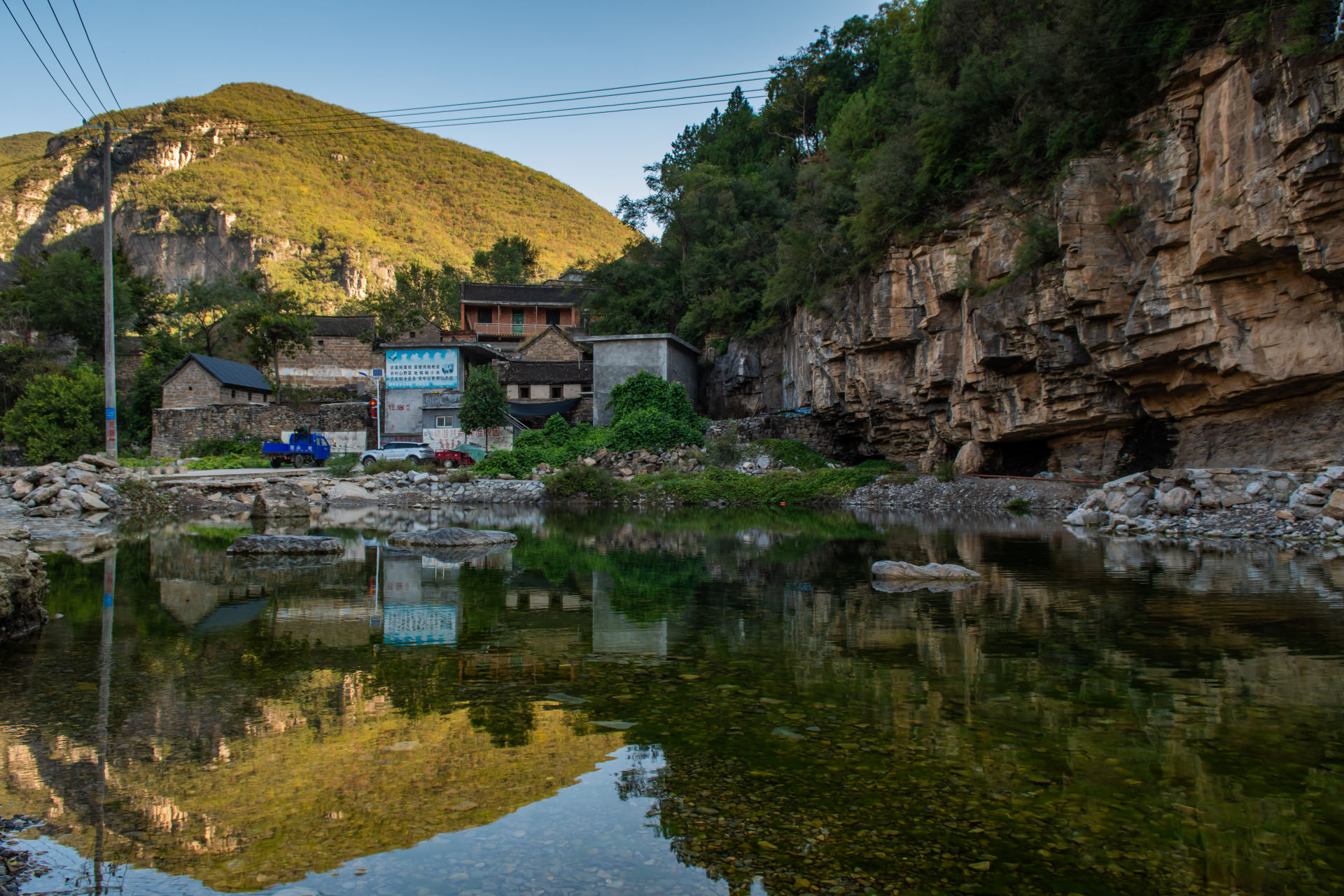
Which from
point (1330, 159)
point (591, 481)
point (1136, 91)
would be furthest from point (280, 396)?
point (1330, 159)

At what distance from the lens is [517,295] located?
55.3m

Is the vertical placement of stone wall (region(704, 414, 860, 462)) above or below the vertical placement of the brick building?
below

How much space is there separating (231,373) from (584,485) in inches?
996

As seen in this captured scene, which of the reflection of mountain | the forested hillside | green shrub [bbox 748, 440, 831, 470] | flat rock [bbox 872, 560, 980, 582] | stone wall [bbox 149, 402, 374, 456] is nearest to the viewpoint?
the reflection of mountain

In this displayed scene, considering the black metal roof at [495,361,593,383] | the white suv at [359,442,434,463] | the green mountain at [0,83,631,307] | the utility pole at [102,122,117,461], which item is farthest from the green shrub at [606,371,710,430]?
the green mountain at [0,83,631,307]

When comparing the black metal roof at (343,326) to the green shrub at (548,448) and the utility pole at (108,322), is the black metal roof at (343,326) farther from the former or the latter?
the utility pole at (108,322)

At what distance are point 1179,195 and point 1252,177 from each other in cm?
224

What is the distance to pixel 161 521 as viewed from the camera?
21531 mm

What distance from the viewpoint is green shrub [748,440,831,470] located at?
32.1 m

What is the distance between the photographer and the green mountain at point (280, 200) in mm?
99000

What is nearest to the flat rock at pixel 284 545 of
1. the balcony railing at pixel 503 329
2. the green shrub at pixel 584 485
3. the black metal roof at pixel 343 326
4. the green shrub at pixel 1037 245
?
the green shrub at pixel 584 485

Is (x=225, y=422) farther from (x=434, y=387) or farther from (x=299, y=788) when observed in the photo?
(x=299, y=788)

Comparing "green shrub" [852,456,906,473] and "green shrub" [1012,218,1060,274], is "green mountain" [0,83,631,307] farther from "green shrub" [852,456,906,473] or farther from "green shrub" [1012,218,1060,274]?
"green shrub" [1012,218,1060,274]

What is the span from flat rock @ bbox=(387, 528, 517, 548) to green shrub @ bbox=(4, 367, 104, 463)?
2800cm
